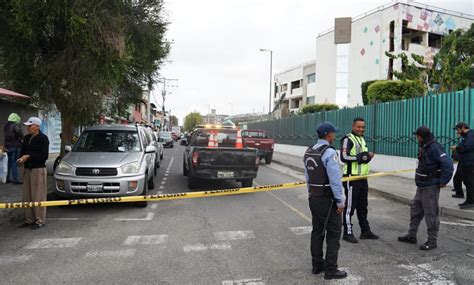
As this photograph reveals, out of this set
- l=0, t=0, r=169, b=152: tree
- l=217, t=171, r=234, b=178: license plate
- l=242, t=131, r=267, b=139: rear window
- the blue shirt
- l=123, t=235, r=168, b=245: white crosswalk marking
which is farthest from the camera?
l=242, t=131, r=267, b=139: rear window

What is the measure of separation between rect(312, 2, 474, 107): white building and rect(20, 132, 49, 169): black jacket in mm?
37280

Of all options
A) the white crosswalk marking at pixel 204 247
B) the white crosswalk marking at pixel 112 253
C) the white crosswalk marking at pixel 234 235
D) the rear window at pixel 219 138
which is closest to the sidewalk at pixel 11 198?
the white crosswalk marking at pixel 112 253

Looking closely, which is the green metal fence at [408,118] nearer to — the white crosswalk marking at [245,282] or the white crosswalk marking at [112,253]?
the white crosswalk marking at [245,282]

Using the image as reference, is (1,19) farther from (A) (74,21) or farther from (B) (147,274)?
(B) (147,274)

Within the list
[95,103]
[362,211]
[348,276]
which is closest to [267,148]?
[95,103]

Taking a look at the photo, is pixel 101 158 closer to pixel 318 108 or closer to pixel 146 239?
pixel 146 239

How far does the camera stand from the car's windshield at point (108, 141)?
30.8ft

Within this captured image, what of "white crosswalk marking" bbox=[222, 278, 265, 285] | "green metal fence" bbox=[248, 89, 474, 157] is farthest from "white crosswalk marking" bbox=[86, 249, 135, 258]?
"green metal fence" bbox=[248, 89, 474, 157]

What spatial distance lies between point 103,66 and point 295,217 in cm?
623

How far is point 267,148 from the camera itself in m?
21.3

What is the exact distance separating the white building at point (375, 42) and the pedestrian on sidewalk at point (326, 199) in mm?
37287

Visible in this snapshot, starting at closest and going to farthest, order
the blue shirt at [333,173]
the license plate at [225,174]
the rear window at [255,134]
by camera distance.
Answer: the blue shirt at [333,173] → the license plate at [225,174] → the rear window at [255,134]

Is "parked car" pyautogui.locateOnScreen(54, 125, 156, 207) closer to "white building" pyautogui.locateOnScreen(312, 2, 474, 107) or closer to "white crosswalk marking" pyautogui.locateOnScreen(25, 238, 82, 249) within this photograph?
"white crosswalk marking" pyautogui.locateOnScreen(25, 238, 82, 249)

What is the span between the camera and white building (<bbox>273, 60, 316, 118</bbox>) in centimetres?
5728
